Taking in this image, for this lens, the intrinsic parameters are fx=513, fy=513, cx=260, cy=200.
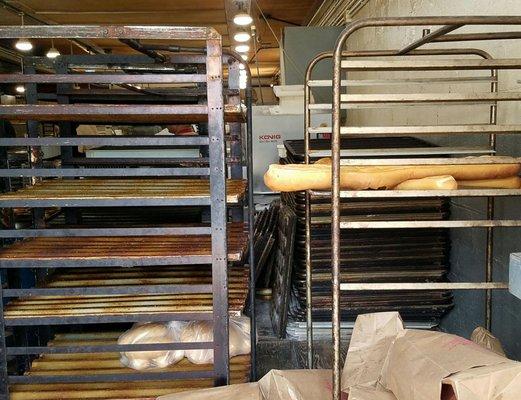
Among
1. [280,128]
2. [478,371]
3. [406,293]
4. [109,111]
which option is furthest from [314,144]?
[478,371]

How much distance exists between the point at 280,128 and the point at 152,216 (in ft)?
7.23

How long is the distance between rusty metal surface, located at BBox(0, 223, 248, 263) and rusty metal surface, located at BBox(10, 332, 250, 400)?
558 millimetres

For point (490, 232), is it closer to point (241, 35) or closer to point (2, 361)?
point (2, 361)

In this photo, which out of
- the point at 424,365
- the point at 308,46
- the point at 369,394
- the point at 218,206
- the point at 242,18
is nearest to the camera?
the point at 424,365

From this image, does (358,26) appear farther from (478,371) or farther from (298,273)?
(298,273)

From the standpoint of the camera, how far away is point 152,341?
2445 millimetres

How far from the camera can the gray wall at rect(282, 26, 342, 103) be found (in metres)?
5.47

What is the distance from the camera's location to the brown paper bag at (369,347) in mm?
1827

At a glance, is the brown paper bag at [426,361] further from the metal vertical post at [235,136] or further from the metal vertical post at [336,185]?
the metal vertical post at [235,136]

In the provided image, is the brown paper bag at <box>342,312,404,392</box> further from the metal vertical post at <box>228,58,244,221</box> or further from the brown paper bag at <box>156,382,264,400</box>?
the metal vertical post at <box>228,58,244,221</box>

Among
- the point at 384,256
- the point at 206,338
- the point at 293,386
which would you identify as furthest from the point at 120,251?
the point at 384,256

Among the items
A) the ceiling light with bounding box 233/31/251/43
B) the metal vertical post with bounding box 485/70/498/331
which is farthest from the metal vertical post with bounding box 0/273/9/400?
the ceiling light with bounding box 233/31/251/43

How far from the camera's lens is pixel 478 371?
4.50 ft

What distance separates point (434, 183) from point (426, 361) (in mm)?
572
